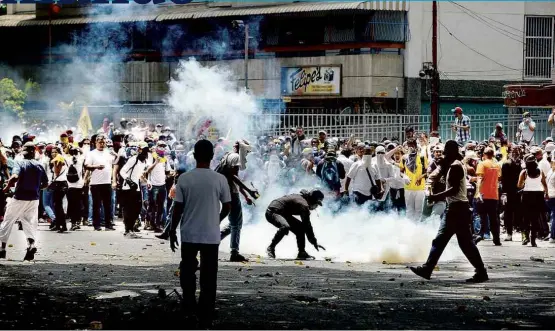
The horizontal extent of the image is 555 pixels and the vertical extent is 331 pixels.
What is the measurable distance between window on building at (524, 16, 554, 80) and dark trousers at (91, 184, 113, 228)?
23900 mm

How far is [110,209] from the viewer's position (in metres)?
23.5

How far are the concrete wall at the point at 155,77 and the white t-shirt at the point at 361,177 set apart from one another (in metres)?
20.4

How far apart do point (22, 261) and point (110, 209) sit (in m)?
7.55

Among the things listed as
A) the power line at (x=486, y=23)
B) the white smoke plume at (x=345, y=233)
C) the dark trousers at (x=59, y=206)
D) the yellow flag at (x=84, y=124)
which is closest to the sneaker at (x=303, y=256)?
the white smoke plume at (x=345, y=233)

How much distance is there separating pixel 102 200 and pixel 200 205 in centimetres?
1366

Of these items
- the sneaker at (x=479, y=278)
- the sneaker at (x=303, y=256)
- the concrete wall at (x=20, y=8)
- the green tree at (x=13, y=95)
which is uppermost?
the concrete wall at (x=20, y=8)

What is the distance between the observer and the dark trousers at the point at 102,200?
23.1 metres

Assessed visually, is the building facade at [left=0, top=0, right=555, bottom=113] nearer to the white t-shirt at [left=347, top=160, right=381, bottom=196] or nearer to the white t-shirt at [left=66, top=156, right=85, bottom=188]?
the white t-shirt at [left=347, top=160, right=381, bottom=196]

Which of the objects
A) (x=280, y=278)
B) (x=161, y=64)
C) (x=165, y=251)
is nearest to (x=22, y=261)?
(x=165, y=251)

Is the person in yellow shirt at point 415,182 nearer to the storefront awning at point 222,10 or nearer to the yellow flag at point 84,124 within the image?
the yellow flag at point 84,124

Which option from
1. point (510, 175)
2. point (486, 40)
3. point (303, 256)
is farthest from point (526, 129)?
point (303, 256)

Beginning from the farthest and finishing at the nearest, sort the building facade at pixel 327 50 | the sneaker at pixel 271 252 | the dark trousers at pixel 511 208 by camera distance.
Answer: the building facade at pixel 327 50, the dark trousers at pixel 511 208, the sneaker at pixel 271 252

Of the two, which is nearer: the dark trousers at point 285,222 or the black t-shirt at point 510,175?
the dark trousers at point 285,222

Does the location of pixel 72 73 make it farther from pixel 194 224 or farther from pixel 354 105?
pixel 194 224
